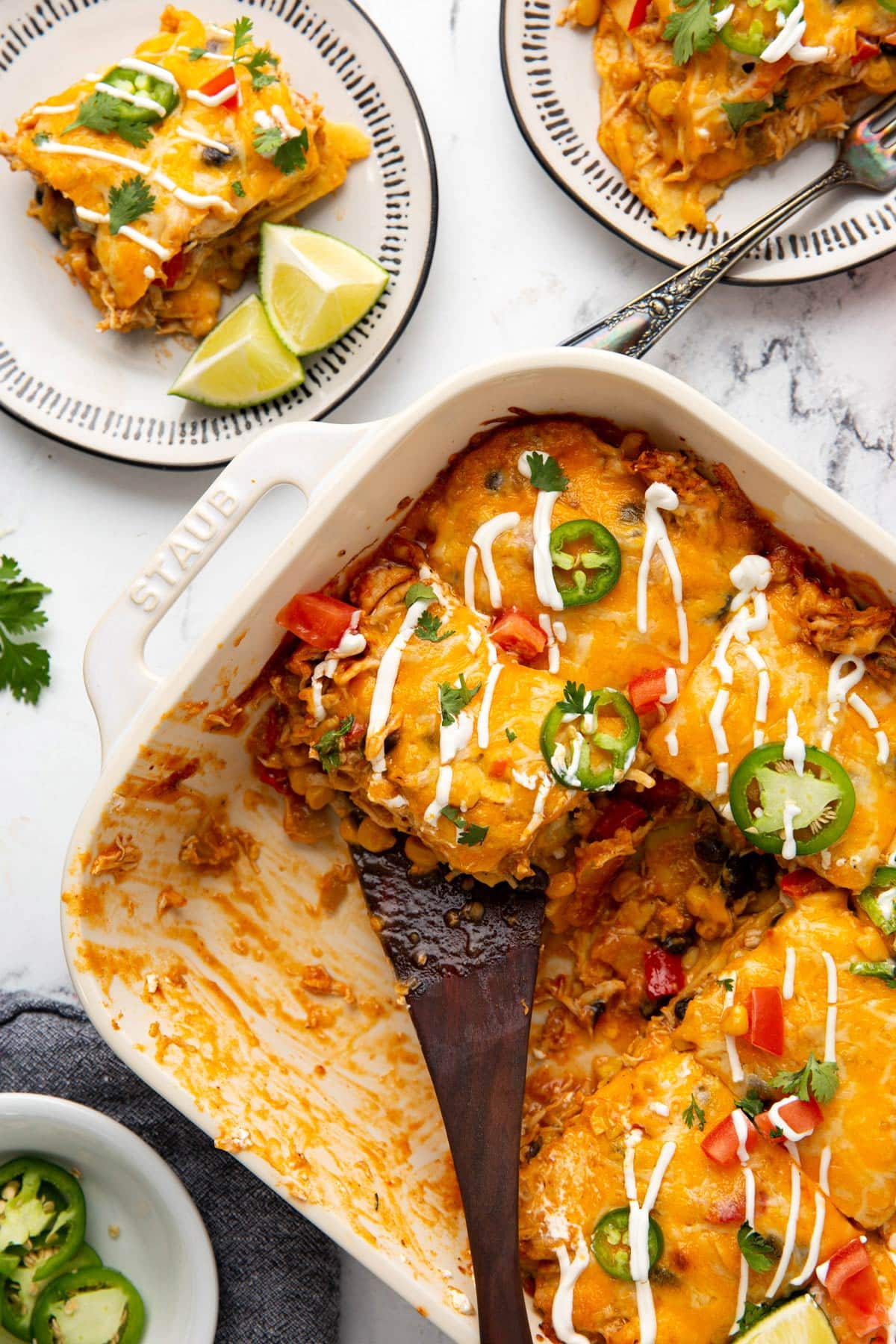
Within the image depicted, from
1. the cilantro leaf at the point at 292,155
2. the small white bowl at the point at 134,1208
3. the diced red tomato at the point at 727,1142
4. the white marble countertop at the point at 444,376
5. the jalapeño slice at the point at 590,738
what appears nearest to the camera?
the jalapeño slice at the point at 590,738

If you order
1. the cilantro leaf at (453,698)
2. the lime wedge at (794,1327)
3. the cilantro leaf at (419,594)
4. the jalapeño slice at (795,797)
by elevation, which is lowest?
the lime wedge at (794,1327)

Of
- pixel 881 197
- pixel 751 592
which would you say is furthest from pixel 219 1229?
pixel 881 197

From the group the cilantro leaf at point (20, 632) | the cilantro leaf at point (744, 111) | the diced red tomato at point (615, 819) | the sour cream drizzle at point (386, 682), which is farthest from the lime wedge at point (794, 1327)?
the cilantro leaf at point (744, 111)

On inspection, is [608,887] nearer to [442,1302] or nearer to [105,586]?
[442,1302]

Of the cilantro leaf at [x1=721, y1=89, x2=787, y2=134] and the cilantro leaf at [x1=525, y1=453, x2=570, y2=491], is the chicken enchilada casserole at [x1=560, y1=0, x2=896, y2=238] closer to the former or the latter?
the cilantro leaf at [x1=721, y1=89, x2=787, y2=134]

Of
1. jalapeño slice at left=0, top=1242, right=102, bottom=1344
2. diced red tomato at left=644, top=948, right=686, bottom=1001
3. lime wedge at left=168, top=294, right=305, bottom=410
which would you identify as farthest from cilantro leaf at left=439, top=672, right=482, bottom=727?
jalapeño slice at left=0, top=1242, right=102, bottom=1344

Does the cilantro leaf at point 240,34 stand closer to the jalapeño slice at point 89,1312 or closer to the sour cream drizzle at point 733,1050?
the sour cream drizzle at point 733,1050
